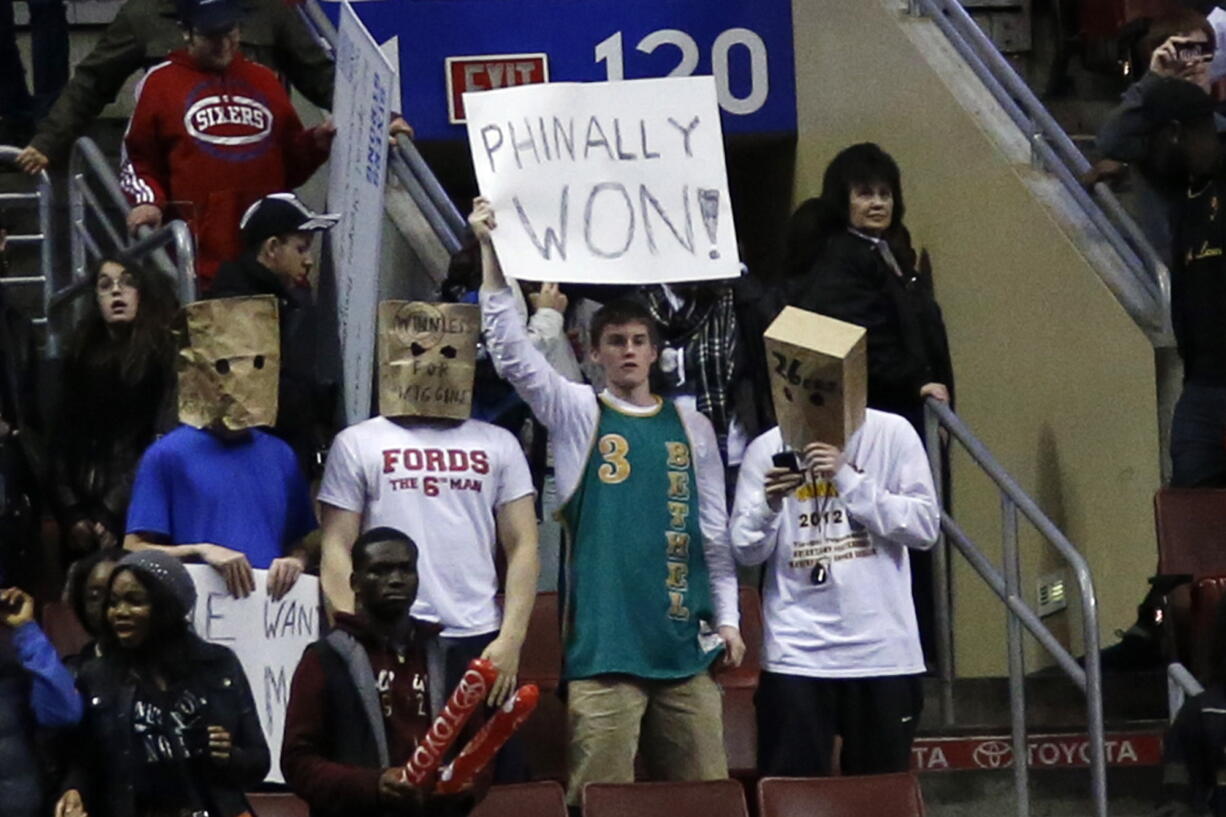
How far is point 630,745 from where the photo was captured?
9.70m

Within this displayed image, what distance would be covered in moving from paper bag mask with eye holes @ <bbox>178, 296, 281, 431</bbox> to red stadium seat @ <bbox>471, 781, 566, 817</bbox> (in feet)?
4.57

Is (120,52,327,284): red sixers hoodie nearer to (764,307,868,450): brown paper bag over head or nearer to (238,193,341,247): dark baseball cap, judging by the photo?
(238,193,341,247): dark baseball cap

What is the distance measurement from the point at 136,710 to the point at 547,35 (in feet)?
23.6

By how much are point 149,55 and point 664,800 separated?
4498mm

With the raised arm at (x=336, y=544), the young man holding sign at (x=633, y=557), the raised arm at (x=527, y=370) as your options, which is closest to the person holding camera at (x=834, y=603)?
the young man holding sign at (x=633, y=557)

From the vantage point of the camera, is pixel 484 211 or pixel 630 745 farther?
pixel 484 211

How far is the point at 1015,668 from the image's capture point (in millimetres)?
10609

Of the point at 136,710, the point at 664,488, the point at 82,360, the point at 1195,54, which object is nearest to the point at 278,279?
the point at 82,360

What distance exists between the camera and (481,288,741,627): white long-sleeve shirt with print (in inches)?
390

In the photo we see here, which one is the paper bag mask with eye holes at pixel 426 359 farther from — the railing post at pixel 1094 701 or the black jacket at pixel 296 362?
the railing post at pixel 1094 701

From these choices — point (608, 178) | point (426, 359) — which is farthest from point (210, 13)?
point (426, 359)

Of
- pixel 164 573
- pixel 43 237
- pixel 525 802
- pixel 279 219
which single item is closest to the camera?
pixel 164 573

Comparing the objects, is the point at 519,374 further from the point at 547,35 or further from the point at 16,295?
the point at 547,35

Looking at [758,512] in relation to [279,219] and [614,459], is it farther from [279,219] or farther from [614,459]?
[279,219]
